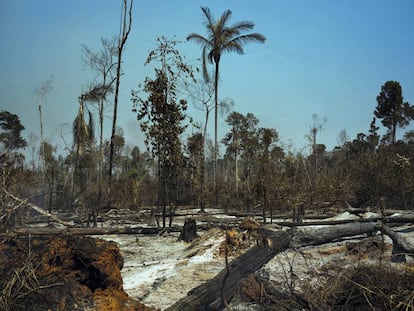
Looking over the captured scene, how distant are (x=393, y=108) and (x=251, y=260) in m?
27.2

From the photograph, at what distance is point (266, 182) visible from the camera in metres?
13.4

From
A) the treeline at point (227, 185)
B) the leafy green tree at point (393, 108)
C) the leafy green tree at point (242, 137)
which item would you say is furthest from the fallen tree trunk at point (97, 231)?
the leafy green tree at point (393, 108)

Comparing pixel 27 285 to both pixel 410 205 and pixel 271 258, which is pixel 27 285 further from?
pixel 410 205

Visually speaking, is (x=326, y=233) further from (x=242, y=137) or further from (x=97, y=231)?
(x=242, y=137)

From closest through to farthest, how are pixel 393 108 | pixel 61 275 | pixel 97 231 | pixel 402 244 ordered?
pixel 61 275, pixel 402 244, pixel 97 231, pixel 393 108

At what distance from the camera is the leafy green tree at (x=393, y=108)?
1095 inches

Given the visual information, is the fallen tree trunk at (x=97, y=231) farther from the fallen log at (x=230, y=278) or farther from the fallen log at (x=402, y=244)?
the fallen log at (x=402, y=244)

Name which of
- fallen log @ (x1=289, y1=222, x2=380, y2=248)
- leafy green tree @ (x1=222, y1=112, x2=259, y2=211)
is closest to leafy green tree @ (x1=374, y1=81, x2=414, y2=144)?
leafy green tree @ (x1=222, y1=112, x2=259, y2=211)

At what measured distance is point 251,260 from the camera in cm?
564

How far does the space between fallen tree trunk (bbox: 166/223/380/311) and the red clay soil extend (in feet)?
2.27

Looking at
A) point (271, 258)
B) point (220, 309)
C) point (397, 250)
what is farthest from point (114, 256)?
point (397, 250)

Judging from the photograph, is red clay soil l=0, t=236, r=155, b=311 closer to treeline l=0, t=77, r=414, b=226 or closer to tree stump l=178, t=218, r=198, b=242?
treeline l=0, t=77, r=414, b=226

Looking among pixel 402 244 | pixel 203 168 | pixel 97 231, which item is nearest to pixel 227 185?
pixel 203 168

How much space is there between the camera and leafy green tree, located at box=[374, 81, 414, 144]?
91.2ft
